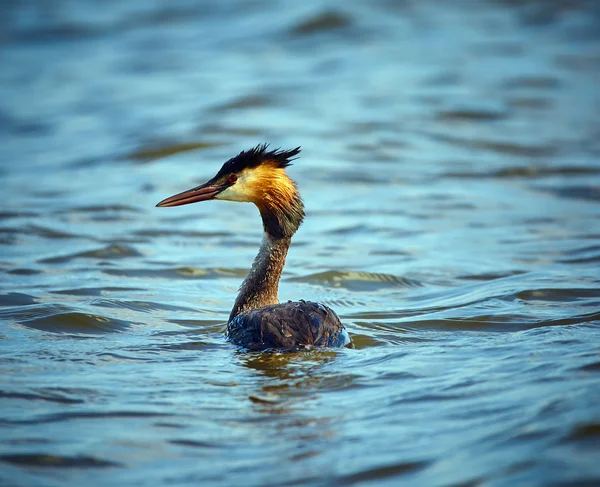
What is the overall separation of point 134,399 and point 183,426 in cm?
53

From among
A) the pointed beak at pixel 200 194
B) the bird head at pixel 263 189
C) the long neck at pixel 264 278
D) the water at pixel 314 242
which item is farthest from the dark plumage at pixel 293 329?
the pointed beak at pixel 200 194

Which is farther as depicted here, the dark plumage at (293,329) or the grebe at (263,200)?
the grebe at (263,200)

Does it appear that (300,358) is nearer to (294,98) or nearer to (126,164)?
(126,164)

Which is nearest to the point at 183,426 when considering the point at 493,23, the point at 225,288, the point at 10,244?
the point at 225,288

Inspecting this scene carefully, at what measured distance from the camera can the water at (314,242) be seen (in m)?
4.98

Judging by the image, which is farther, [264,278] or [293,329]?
[264,278]

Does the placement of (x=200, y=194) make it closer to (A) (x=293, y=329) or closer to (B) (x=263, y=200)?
(B) (x=263, y=200)

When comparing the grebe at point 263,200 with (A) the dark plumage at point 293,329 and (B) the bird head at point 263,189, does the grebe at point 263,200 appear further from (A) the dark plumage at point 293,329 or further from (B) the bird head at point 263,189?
(A) the dark plumage at point 293,329

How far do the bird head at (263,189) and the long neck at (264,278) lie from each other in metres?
0.09

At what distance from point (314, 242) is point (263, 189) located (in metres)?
3.49

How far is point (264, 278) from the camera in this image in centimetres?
755

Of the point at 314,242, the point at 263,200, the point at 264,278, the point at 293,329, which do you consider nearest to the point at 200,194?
the point at 263,200

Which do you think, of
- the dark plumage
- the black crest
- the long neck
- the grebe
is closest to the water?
the dark plumage

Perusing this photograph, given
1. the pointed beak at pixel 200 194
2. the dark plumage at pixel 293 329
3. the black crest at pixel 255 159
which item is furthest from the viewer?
the pointed beak at pixel 200 194
